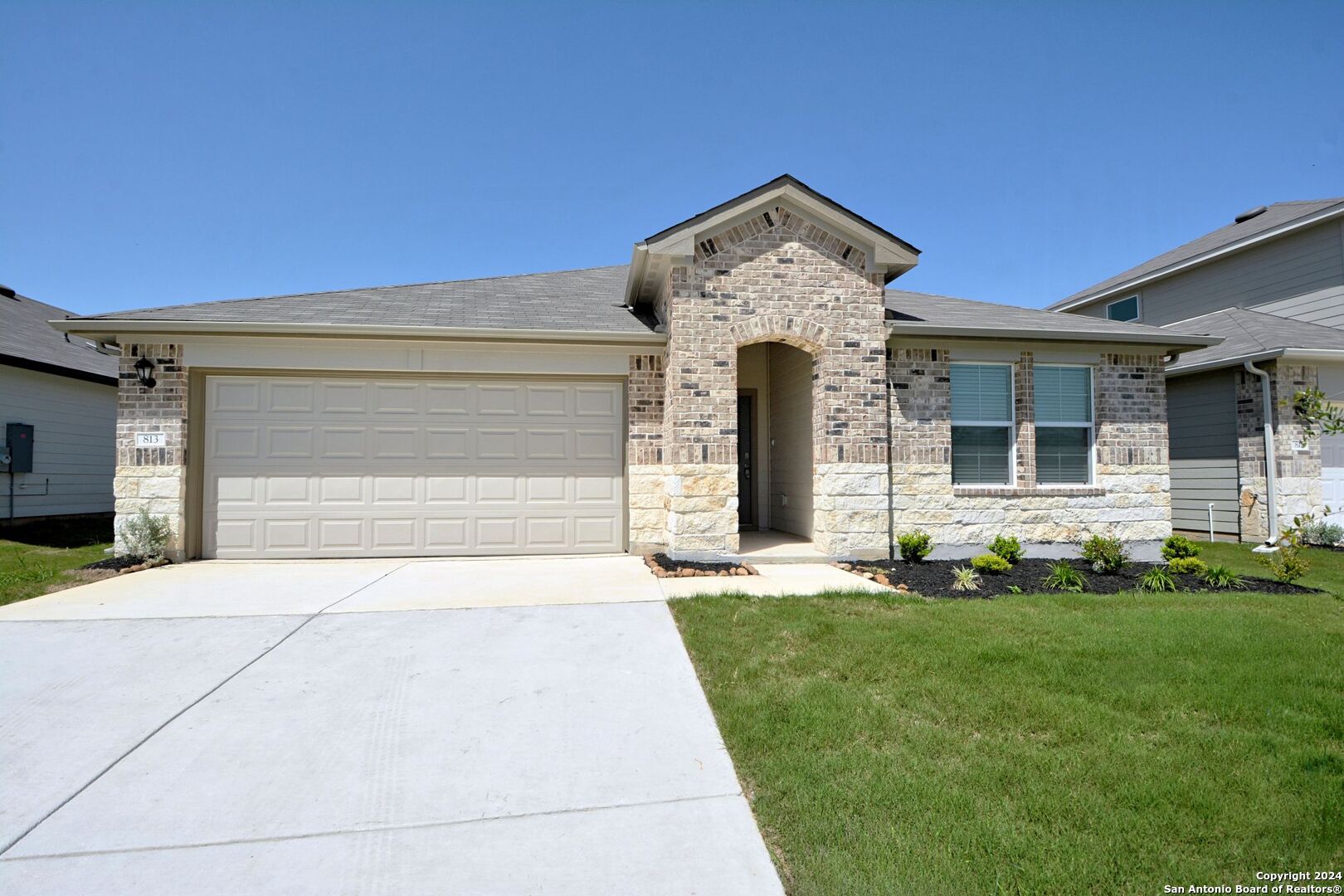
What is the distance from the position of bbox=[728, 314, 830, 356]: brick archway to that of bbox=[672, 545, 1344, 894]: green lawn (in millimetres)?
4167

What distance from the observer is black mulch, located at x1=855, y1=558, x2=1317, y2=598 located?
729 cm

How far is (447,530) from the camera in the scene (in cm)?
946

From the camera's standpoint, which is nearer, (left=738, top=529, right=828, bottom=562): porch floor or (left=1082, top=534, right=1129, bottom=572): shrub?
(left=1082, top=534, right=1129, bottom=572): shrub

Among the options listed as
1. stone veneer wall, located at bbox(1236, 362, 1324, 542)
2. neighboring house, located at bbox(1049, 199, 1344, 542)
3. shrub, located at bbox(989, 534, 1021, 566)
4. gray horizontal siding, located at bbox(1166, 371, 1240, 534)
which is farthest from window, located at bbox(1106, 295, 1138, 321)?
shrub, located at bbox(989, 534, 1021, 566)

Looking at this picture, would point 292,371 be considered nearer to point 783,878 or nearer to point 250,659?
point 250,659

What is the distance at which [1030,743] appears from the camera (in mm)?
3570

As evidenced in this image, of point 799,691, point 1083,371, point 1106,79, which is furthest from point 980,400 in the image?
point 799,691

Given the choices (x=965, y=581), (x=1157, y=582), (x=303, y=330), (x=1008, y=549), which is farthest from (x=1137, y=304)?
(x=303, y=330)

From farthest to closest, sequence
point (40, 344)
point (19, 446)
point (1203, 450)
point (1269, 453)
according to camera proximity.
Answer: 1. point (40, 344)
2. point (1203, 450)
3. point (19, 446)
4. point (1269, 453)

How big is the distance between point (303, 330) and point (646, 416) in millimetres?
4689

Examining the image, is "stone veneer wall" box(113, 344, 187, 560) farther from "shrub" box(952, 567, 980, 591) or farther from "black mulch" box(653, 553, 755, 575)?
"shrub" box(952, 567, 980, 591)

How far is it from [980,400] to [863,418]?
228 centimetres

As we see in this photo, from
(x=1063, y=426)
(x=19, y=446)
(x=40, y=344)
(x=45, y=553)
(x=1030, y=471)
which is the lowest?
(x=45, y=553)

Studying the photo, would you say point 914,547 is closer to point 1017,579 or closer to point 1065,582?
point 1017,579
